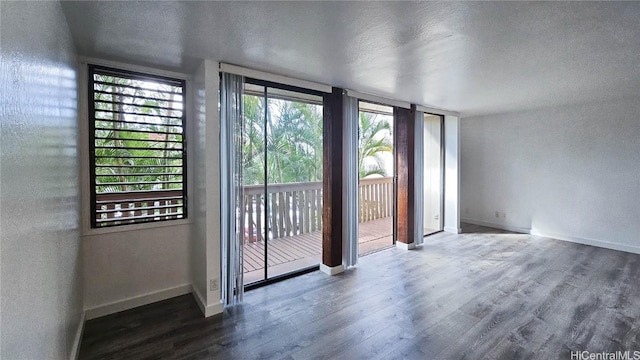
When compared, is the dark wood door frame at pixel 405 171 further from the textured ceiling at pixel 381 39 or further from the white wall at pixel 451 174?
the white wall at pixel 451 174

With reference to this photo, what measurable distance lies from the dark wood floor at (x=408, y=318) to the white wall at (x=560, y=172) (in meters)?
1.01

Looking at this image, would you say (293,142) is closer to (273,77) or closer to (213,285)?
(273,77)

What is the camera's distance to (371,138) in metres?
6.12

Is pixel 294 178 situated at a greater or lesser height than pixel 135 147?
lesser

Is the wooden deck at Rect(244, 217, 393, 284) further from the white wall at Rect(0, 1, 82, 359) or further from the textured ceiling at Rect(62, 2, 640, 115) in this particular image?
the textured ceiling at Rect(62, 2, 640, 115)

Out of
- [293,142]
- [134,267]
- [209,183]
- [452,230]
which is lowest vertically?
[452,230]

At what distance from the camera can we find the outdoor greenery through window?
7.99 feet

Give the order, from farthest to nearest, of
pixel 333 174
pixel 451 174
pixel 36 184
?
pixel 451 174 → pixel 333 174 → pixel 36 184

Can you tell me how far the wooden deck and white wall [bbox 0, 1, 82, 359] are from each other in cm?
186

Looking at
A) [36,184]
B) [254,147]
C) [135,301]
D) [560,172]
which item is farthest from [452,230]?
[36,184]

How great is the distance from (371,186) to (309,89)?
3384 millimetres

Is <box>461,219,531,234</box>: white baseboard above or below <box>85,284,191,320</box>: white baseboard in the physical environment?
above

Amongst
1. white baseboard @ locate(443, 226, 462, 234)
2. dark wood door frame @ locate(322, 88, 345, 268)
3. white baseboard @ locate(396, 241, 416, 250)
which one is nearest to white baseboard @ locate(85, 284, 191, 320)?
dark wood door frame @ locate(322, 88, 345, 268)

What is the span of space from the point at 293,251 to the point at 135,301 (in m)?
2.08
